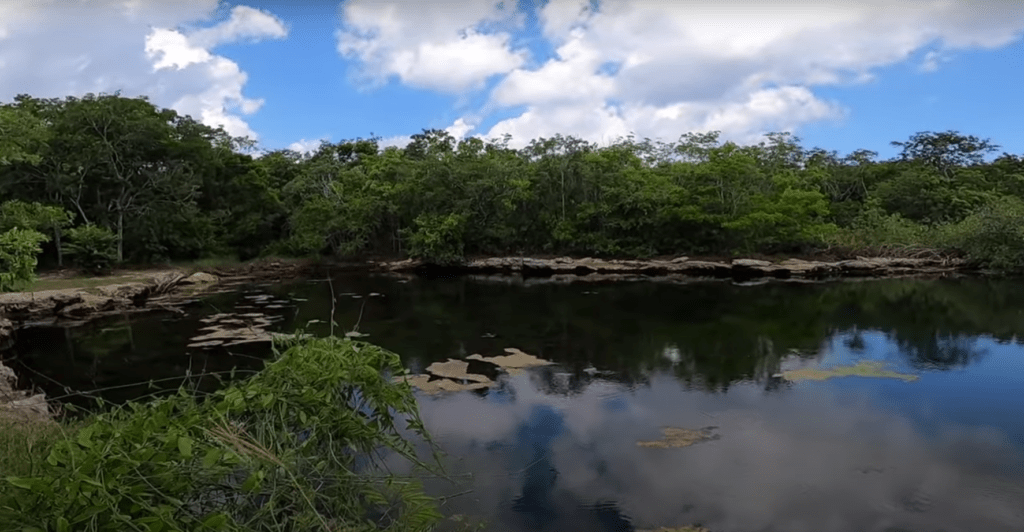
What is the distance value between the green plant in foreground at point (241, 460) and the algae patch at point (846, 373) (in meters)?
8.68

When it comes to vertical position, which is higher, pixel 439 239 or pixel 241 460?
pixel 439 239

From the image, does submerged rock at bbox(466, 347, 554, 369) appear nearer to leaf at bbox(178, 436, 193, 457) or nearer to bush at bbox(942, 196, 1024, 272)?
leaf at bbox(178, 436, 193, 457)

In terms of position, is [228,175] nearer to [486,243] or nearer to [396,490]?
[486,243]

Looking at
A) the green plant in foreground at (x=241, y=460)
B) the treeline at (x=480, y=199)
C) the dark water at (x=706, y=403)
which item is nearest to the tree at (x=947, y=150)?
the treeline at (x=480, y=199)

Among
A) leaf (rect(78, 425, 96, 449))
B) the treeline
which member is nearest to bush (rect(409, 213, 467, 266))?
the treeline

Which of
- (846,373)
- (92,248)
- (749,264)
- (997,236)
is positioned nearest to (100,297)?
(92,248)

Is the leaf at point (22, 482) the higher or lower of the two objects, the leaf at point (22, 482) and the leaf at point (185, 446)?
the lower

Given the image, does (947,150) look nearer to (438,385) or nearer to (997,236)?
(997,236)

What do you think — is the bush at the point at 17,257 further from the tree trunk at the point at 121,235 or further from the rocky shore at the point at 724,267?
the rocky shore at the point at 724,267

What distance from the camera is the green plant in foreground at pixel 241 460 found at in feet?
8.14

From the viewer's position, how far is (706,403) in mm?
9492

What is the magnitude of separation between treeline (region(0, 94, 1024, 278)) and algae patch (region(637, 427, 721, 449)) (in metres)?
20.7

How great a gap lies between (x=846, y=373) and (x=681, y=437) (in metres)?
4.54

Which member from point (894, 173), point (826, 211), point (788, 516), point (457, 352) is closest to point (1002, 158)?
point (894, 173)
